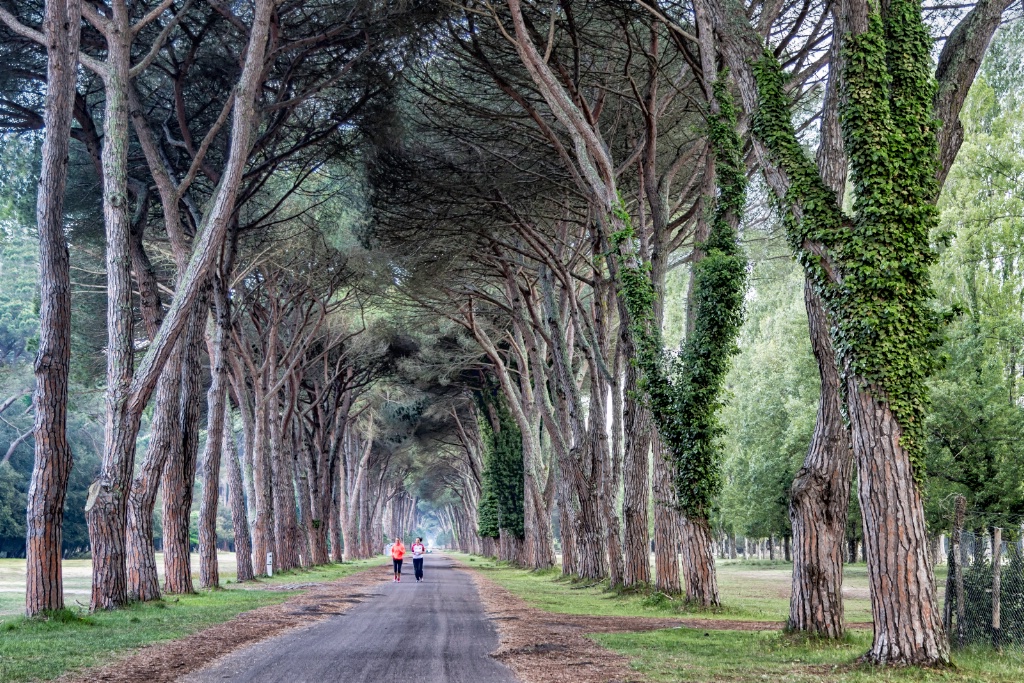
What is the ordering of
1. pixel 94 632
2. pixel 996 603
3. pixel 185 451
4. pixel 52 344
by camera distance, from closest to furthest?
pixel 996 603 < pixel 94 632 < pixel 52 344 < pixel 185 451

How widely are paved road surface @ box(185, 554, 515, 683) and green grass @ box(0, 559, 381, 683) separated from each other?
1.27 m

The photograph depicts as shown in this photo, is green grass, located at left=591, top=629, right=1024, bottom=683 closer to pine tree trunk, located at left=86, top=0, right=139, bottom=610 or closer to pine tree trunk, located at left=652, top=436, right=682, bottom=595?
pine tree trunk, located at left=652, top=436, right=682, bottom=595

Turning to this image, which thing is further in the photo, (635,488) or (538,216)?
(538,216)

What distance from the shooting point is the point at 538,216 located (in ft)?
67.3

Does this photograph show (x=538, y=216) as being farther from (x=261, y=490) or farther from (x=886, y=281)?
(x=886, y=281)

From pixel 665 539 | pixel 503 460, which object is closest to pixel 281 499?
pixel 503 460

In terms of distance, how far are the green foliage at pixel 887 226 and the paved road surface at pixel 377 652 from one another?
441 cm

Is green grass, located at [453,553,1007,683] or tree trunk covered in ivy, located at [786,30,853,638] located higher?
tree trunk covered in ivy, located at [786,30,853,638]

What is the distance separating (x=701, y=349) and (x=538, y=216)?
307 inches

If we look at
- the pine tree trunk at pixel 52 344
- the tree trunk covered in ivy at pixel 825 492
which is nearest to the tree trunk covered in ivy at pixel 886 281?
the tree trunk covered in ivy at pixel 825 492

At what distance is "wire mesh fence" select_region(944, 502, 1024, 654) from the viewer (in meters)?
9.70

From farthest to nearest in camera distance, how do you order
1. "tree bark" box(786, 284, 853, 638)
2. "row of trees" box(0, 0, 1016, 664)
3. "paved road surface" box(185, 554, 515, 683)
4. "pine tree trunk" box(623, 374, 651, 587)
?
"pine tree trunk" box(623, 374, 651, 587) < "tree bark" box(786, 284, 853, 638) < "row of trees" box(0, 0, 1016, 664) < "paved road surface" box(185, 554, 515, 683)

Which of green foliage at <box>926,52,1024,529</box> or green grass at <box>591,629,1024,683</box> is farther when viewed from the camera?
green foliage at <box>926,52,1024,529</box>

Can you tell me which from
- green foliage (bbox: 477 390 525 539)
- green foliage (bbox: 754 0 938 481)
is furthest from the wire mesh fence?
green foliage (bbox: 477 390 525 539)
